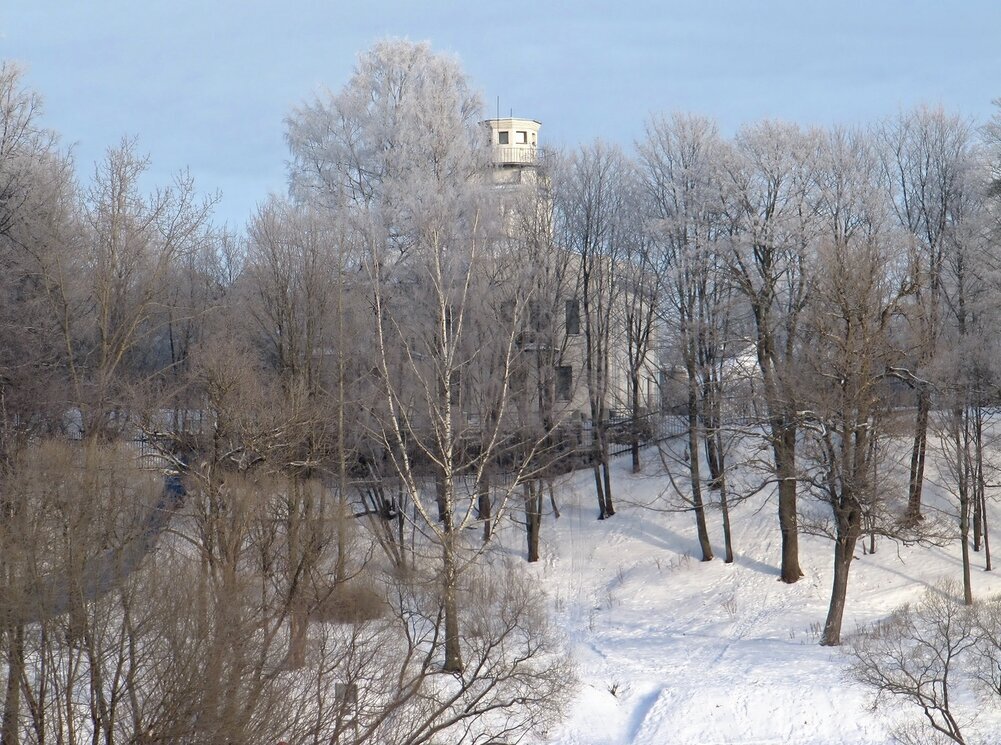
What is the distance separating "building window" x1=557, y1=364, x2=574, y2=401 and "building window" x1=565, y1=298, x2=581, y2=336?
1.26 m

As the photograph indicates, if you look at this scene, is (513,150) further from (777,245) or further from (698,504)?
(698,504)

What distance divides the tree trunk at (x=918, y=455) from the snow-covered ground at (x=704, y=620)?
3.95 ft

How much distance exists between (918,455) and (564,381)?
12.7 meters

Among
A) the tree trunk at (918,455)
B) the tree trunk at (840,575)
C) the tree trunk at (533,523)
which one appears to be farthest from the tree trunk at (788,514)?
the tree trunk at (533,523)

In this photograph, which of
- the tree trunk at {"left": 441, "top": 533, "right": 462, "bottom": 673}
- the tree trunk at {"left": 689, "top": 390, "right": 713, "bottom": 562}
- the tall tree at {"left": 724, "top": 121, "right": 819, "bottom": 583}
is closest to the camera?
the tree trunk at {"left": 441, "top": 533, "right": 462, "bottom": 673}

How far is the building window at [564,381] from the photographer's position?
3588 centimetres

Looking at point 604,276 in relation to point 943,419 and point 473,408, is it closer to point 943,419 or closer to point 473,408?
point 473,408

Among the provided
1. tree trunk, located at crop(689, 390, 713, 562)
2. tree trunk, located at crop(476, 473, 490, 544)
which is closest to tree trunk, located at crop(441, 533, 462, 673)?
tree trunk, located at crop(476, 473, 490, 544)

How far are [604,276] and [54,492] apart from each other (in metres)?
22.8

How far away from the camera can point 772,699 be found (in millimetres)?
21125

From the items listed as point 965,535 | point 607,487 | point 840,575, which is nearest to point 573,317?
point 607,487

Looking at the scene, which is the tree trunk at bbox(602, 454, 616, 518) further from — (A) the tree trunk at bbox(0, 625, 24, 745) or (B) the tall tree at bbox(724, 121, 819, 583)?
(A) the tree trunk at bbox(0, 625, 24, 745)

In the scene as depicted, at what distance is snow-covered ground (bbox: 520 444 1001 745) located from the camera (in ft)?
67.8

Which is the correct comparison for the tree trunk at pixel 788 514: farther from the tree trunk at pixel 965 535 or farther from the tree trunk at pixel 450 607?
the tree trunk at pixel 450 607
